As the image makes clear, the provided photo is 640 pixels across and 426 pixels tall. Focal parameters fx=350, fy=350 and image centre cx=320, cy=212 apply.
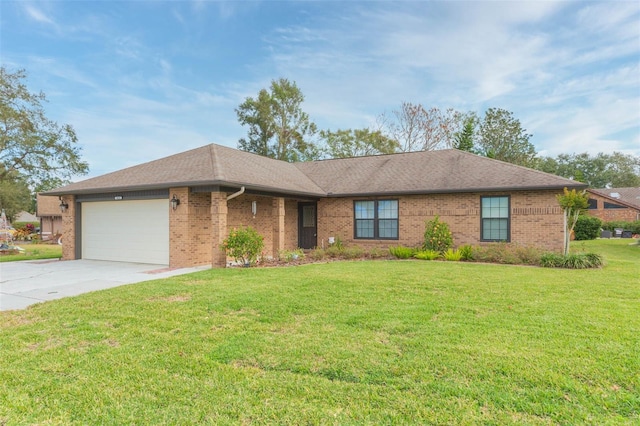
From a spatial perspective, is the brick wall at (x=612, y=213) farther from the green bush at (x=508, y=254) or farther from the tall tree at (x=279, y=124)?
the tall tree at (x=279, y=124)

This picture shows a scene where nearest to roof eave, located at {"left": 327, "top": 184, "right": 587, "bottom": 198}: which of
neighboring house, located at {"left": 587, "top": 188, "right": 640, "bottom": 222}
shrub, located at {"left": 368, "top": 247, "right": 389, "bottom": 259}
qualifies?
shrub, located at {"left": 368, "top": 247, "right": 389, "bottom": 259}

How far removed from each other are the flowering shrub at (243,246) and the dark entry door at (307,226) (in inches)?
189

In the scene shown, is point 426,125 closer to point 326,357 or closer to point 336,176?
point 336,176

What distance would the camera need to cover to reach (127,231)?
41.4ft

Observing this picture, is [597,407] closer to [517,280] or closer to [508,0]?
[517,280]

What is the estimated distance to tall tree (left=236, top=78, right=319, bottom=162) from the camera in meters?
36.2

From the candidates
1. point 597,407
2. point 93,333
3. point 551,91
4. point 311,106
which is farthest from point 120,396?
point 311,106

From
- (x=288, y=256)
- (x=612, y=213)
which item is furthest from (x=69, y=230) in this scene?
(x=612, y=213)

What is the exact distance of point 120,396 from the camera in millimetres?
3084

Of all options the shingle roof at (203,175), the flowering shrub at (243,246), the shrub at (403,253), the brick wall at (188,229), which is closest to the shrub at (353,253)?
the shrub at (403,253)

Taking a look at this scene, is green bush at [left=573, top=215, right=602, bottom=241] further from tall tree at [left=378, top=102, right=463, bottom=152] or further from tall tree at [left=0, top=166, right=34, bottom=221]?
tall tree at [left=0, top=166, right=34, bottom=221]

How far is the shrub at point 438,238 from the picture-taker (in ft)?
40.5

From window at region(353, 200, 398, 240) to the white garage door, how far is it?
285 inches

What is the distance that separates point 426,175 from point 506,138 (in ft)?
78.0
